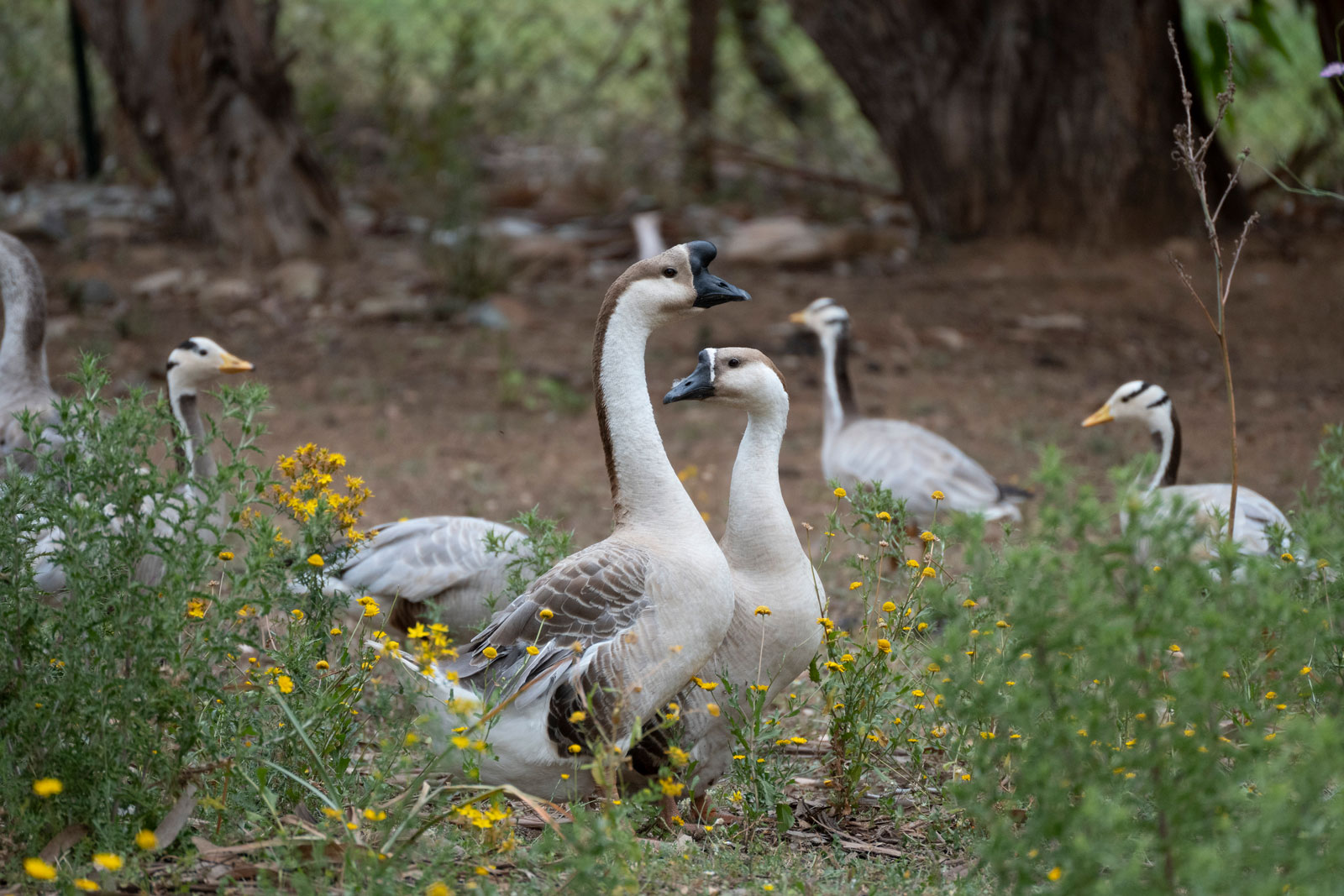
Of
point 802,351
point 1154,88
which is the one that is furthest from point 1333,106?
point 802,351

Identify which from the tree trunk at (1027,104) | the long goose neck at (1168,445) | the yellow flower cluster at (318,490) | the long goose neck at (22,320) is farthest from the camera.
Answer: the tree trunk at (1027,104)

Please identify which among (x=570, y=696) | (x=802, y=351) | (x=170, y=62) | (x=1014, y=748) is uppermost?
(x=170, y=62)

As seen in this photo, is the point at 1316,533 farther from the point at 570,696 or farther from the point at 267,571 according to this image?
the point at 267,571

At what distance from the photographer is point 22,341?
520 centimetres

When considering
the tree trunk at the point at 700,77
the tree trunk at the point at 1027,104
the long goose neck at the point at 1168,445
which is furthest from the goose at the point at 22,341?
the tree trunk at the point at 700,77

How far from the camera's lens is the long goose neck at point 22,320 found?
5.18 m

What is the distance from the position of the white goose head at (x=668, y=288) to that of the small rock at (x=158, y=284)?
22.3 feet

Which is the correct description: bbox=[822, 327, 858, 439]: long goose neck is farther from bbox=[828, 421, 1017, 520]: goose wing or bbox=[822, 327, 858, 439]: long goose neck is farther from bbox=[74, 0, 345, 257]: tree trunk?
bbox=[74, 0, 345, 257]: tree trunk

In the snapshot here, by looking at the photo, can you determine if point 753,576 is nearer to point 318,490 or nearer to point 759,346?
point 318,490

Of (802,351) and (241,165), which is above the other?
(241,165)

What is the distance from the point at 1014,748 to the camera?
2211 millimetres

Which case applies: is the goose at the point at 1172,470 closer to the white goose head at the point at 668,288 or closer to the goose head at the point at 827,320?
the goose head at the point at 827,320

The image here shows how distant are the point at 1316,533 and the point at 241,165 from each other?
8.24 metres

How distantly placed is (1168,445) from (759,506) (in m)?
2.94
